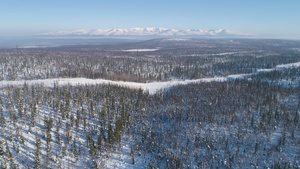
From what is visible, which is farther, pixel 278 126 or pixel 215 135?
pixel 278 126

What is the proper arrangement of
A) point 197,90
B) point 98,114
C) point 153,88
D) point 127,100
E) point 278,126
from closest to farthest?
point 278,126 < point 98,114 < point 127,100 < point 197,90 < point 153,88

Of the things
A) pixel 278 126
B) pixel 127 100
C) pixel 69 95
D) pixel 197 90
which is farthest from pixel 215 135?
pixel 69 95

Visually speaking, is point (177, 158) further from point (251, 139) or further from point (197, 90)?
point (197, 90)

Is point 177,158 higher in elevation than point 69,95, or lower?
lower

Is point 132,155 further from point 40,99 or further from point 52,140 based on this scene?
point 40,99

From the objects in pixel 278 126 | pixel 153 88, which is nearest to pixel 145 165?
pixel 278 126

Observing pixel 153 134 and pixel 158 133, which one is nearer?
pixel 153 134

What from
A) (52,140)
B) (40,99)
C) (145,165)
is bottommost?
(145,165)

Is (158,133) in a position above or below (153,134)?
below

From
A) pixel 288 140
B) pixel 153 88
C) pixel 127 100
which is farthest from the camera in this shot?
pixel 153 88
